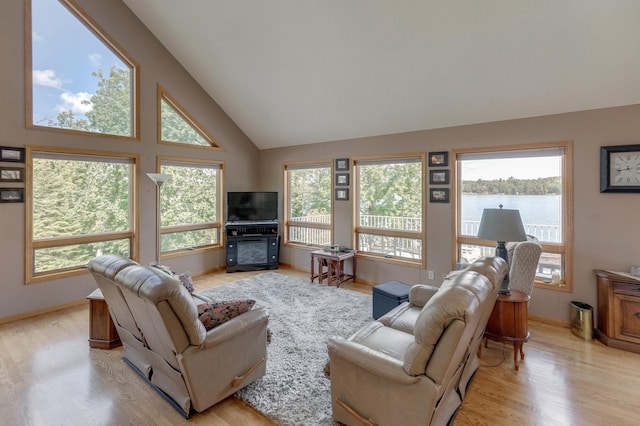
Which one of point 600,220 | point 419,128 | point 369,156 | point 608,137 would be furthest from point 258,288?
point 608,137

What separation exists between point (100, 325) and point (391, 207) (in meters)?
4.19

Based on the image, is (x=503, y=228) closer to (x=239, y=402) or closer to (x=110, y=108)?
(x=239, y=402)

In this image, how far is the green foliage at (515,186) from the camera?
12.1 feet

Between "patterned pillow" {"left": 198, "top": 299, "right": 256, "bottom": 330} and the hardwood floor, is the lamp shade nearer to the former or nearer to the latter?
the hardwood floor

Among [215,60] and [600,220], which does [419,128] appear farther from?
[215,60]

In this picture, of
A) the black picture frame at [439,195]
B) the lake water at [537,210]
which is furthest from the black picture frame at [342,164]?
the lake water at [537,210]

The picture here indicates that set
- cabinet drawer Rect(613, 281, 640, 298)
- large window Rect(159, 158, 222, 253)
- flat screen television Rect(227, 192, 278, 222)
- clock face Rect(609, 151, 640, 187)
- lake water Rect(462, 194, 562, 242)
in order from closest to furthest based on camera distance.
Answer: cabinet drawer Rect(613, 281, 640, 298)
clock face Rect(609, 151, 640, 187)
lake water Rect(462, 194, 562, 242)
large window Rect(159, 158, 222, 253)
flat screen television Rect(227, 192, 278, 222)

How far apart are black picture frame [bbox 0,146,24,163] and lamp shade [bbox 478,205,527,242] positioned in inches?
214

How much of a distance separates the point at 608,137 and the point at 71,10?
6970mm

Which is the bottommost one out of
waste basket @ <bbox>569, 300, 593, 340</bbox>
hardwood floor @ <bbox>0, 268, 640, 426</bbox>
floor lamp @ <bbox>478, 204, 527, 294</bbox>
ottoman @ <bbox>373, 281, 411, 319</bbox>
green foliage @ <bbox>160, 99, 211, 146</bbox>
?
hardwood floor @ <bbox>0, 268, 640, 426</bbox>

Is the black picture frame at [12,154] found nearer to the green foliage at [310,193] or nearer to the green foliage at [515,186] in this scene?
the green foliage at [310,193]

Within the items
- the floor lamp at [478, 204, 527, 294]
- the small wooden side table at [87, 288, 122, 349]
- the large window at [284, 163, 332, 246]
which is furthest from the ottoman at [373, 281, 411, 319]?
the small wooden side table at [87, 288, 122, 349]

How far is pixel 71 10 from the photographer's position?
13.5 ft

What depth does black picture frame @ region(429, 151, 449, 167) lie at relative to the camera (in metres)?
4.34
